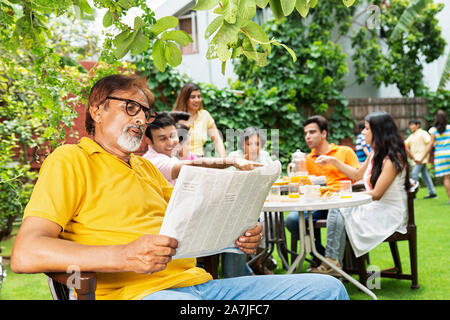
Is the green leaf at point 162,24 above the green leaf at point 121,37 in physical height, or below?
above

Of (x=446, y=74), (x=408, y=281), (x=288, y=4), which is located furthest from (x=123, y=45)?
(x=446, y=74)

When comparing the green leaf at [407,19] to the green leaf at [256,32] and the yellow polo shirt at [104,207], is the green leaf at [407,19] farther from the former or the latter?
the green leaf at [256,32]

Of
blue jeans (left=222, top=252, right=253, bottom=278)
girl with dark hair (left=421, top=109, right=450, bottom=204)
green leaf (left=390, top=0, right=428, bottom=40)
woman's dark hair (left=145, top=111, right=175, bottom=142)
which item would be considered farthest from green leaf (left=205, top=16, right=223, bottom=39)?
green leaf (left=390, top=0, right=428, bottom=40)

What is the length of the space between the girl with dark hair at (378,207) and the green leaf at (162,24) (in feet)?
8.51

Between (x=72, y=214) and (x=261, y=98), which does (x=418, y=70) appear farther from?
(x=72, y=214)

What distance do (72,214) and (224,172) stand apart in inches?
22.7

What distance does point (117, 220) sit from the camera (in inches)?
67.3

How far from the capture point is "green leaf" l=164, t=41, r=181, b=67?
5.93 feet

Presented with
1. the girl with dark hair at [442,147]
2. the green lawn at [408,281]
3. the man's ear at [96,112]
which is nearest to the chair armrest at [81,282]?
the man's ear at [96,112]

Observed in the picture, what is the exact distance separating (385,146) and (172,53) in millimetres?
2591

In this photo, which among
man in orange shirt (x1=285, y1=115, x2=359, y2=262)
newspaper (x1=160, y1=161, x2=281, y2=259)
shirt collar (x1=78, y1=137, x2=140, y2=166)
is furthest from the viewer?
man in orange shirt (x1=285, y1=115, x2=359, y2=262)

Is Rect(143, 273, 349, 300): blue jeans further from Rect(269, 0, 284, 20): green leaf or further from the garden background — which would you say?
the garden background

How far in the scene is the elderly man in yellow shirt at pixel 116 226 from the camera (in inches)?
55.5
